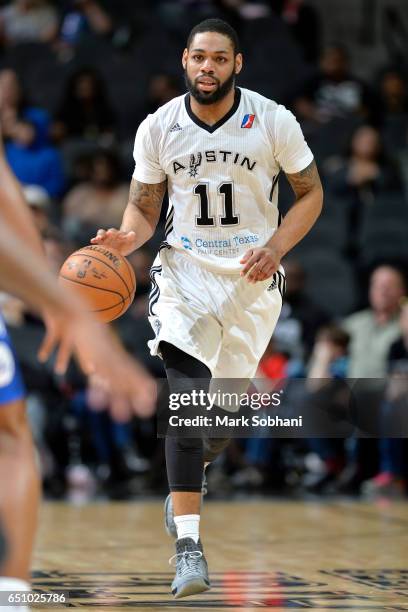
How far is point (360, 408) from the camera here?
9250mm

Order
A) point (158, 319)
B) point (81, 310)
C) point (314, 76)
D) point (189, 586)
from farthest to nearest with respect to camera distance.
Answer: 1. point (314, 76)
2. point (158, 319)
3. point (189, 586)
4. point (81, 310)

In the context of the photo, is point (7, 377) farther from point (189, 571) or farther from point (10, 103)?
point (10, 103)

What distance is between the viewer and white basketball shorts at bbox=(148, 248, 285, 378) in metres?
5.14

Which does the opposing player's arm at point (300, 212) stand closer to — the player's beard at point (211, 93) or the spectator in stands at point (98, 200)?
the player's beard at point (211, 93)

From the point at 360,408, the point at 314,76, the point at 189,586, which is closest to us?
the point at 189,586

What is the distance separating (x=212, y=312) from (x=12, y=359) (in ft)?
7.18

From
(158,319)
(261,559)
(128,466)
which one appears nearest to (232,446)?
(128,466)

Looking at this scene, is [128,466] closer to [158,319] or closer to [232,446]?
[232,446]

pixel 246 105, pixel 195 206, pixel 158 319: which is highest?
pixel 246 105

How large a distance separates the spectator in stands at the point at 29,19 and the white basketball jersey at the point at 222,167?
8.23m

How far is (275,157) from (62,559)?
7.14 feet

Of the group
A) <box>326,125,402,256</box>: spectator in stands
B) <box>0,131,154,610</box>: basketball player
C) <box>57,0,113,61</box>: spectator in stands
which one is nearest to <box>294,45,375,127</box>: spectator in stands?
<box>326,125,402,256</box>: spectator in stands

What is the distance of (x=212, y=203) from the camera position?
5.23m

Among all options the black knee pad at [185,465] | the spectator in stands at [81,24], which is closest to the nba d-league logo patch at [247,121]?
the black knee pad at [185,465]
